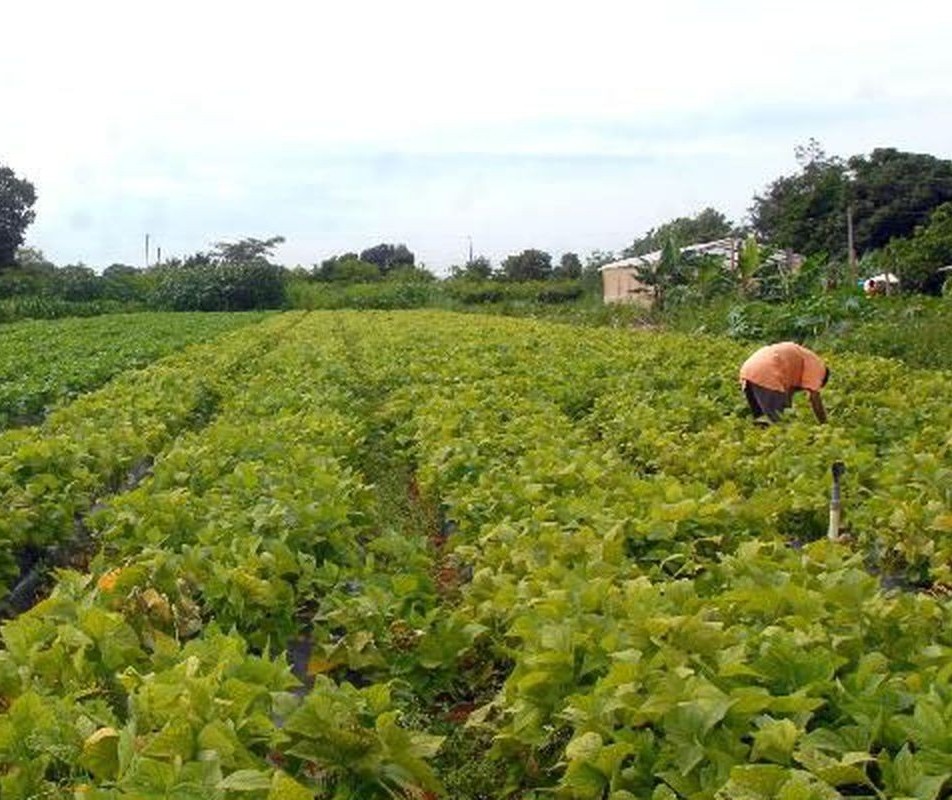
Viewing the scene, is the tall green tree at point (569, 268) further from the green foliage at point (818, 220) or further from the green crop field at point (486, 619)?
the green crop field at point (486, 619)

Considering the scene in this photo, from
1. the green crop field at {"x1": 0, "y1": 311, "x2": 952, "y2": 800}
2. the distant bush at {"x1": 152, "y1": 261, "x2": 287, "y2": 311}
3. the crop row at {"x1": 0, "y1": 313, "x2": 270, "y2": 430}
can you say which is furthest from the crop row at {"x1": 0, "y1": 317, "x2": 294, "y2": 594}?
the distant bush at {"x1": 152, "y1": 261, "x2": 287, "y2": 311}

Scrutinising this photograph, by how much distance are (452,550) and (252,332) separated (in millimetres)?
25535

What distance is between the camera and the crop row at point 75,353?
1695 cm

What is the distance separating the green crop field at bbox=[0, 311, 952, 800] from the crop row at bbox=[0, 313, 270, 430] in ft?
23.6

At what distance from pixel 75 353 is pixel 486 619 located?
2136cm

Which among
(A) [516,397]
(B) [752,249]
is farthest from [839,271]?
(A) [516,397]

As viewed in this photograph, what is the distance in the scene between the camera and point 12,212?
6250cm

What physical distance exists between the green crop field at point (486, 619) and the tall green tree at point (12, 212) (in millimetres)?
56916

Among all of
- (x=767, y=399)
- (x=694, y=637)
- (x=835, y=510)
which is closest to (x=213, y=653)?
(x=694, y=637)

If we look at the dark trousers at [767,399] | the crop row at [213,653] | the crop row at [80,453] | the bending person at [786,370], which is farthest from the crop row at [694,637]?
the crop row at [80,453]

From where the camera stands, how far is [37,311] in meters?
50.1

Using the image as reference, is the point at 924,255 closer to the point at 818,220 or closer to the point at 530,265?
the point at 818,220

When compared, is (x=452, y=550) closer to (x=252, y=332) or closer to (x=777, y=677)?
(x=777, y=677)

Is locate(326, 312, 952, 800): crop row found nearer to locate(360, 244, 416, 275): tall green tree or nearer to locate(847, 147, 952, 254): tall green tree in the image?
locate(847, 147, 952, 254): tall green tree
